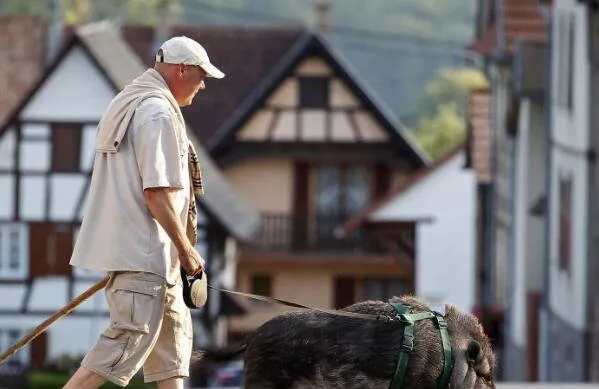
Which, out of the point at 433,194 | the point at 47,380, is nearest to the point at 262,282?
the point at 433,194

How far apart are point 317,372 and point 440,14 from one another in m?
149

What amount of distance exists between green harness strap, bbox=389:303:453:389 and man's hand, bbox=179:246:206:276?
882mm

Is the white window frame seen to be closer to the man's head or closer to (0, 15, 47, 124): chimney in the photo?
(0, 15, 47, 124): chimney

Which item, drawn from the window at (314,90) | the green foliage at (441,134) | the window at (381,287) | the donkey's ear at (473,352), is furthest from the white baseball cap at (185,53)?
the green foliage at (441,134)

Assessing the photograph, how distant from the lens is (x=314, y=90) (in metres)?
50.8

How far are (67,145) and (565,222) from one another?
47.4 feet

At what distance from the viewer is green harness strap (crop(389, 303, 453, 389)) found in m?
9.47

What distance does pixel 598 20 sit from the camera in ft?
82.1

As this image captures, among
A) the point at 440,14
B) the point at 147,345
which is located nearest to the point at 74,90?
the point at 147,345

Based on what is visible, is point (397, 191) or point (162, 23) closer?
point (397, 191)

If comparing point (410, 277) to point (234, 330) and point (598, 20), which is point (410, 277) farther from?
point (598, 20)

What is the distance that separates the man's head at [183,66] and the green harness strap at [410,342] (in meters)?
1.34

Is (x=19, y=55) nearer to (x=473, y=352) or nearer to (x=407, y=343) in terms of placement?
(x=473, y=352)

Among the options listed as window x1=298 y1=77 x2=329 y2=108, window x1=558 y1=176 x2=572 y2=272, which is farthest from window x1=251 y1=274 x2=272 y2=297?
window x1=558 y1=176 x2=572 y2=272
